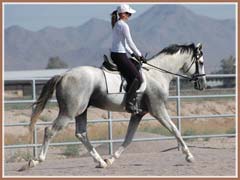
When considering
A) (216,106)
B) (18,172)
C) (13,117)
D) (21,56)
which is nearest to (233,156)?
(18,172)

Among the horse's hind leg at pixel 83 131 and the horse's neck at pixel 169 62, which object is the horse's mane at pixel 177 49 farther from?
the horse's hind leg at pixel 83 131

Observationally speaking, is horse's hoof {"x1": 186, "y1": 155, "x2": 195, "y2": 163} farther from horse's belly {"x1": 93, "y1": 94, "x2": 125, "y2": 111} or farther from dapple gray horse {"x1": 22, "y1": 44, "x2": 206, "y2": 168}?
horse's belly {"x1": 93, "y1": 94, "x2": 125, "y2": 111}

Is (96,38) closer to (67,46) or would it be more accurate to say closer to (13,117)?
(67,46)

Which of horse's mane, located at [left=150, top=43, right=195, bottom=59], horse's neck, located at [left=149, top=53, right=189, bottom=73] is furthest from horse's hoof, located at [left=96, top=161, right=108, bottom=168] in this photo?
horse's mane, located at [left=150, top=43, right=195, bottom=59]

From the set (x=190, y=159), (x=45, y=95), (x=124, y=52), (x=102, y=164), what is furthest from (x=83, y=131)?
(x=190, y=159)

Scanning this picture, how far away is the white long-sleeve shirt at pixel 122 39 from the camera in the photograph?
1099 cm

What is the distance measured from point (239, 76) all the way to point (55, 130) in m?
4.33

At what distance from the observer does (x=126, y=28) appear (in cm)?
1097

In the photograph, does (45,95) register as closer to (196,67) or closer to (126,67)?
(126,67)

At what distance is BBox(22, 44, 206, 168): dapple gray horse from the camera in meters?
11.1

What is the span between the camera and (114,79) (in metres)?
11.2

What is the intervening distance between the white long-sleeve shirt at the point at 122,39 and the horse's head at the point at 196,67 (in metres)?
1.48

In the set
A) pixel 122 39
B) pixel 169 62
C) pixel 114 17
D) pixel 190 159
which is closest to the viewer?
pixel 122 39

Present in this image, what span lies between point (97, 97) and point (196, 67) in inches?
81.4
